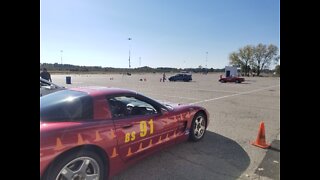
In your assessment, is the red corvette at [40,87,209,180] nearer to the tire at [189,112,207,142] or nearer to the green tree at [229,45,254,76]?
the tire at [189,112,207,142]

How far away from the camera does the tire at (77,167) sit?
2605 millimetres

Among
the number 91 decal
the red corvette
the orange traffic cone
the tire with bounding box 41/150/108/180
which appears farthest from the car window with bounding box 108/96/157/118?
the orange traffic cone

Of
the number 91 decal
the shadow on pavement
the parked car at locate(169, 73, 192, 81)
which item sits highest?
the parked car at locate(169, 73, 192, 81)

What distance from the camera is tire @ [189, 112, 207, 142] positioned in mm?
4941

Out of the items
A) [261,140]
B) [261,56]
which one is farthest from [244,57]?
[261,140]

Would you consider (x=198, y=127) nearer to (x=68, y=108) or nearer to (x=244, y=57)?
(x=68, y=108)

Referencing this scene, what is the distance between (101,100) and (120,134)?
53 centimetres

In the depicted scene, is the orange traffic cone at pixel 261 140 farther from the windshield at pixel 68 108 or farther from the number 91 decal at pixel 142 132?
the windshield at pixel 68 108

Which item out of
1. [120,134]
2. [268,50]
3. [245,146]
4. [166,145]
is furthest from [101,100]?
[268,50]
